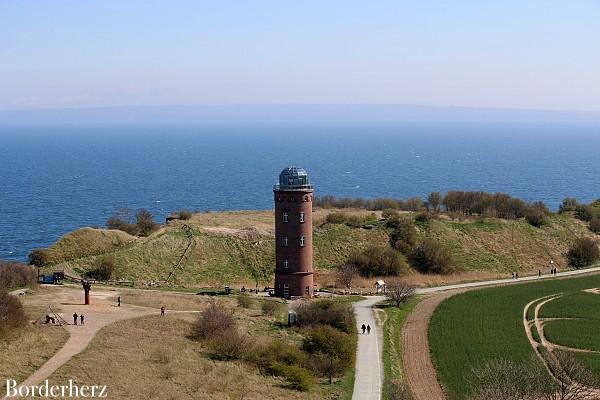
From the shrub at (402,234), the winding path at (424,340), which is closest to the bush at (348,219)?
the shrub at (402,234)

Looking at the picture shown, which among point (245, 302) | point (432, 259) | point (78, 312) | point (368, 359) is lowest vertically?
point (432, 259)

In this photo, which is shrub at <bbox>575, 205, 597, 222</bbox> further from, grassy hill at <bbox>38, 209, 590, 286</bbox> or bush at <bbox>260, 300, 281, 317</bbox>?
bush at <bbox>260, 300, 281, 317</bbox>

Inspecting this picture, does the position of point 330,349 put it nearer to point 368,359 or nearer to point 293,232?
point 368,359

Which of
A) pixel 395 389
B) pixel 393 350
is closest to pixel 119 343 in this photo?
pixel 395 389

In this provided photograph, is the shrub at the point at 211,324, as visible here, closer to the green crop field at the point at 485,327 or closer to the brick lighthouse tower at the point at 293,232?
the green crop field at the point at 485,327

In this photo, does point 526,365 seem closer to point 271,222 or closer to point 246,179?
point 271,222

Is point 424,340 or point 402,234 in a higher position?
point 402,234

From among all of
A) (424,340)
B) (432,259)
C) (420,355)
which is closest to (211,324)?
(420,355)
